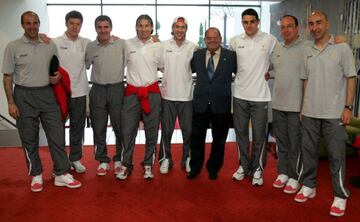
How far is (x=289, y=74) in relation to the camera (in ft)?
10.5

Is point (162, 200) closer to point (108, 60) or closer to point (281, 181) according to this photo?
point (281, 181)

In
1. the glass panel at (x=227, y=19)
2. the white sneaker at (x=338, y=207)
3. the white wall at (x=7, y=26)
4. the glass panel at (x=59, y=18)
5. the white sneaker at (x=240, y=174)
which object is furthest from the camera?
the glass panel at (x=227, y=19)

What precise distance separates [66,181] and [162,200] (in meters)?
1.02

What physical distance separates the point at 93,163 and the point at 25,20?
187cm

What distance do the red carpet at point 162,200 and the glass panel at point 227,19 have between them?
7.64 meters

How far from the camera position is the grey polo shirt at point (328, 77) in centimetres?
277

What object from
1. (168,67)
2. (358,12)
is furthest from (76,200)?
(358,12)

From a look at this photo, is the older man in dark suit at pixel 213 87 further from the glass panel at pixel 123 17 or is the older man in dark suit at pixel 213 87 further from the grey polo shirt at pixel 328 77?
the glass panel at pixel 123 17

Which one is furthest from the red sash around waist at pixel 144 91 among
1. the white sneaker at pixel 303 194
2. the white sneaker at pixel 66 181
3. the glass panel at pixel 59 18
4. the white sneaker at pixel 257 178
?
the glass panel at pixel 59 18

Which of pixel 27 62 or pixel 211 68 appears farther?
pixel 211 68

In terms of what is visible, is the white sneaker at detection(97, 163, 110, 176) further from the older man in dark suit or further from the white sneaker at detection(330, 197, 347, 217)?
the white sneaker at detection(330, 197, 347, 217)

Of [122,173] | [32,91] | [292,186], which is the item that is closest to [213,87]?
[292,186]

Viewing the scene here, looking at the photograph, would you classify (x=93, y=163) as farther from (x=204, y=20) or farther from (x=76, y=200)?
(x=204, y=20)

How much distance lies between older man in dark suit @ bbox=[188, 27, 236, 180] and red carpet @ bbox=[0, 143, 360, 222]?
0.53 meters
